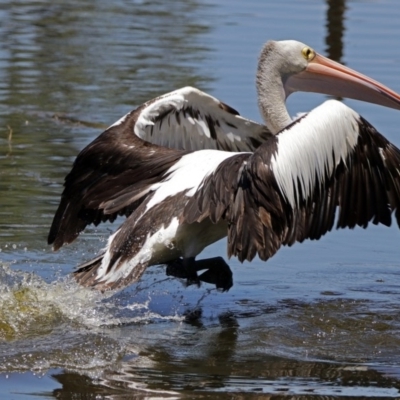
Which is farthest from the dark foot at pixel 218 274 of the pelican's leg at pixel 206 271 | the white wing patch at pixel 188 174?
the white wing patch at pixel 188 174

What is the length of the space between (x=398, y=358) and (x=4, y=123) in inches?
237

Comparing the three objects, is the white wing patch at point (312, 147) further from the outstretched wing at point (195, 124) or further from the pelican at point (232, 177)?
the outstretched wing at point (195, 124)

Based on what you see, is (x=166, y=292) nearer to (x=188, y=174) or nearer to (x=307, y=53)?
(x=188, y=174)

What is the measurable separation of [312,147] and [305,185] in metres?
0.24

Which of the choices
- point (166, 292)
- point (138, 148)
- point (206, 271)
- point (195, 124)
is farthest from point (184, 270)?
point (195, 124)

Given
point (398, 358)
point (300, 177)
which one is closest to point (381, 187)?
point (300, 177)

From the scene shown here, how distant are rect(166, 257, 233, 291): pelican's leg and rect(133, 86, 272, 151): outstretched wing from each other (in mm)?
978

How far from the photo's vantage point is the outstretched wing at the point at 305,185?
276 inches

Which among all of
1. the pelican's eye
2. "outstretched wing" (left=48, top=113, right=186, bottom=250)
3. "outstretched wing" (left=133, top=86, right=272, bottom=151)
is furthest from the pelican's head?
"outstretched wing" (left=48, top=113, right=186, bottom=250)

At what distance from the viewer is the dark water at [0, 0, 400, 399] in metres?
6.39

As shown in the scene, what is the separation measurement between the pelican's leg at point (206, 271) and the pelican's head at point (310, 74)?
4.73ft

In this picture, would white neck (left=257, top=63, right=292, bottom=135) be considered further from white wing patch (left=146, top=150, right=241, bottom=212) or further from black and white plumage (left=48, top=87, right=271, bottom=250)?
white wing patch (left=146, top=150, right=241, bottom=212)

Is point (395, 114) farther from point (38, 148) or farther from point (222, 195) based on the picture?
point (222, 195)

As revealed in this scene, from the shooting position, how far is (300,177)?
278 inches
